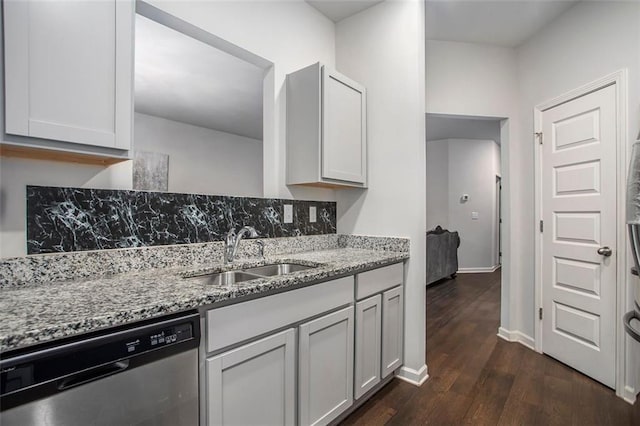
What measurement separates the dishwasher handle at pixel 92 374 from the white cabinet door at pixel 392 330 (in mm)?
1455

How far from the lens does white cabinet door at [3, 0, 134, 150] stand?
38.2 inches

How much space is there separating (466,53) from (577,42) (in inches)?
34.2

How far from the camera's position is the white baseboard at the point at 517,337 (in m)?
2.72

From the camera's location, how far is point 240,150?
6.22m

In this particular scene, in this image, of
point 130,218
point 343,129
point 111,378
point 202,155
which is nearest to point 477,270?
point 343,129

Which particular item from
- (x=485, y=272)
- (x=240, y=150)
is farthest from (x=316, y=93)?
(x=485, y=272)

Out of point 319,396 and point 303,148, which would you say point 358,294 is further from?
point 303,148

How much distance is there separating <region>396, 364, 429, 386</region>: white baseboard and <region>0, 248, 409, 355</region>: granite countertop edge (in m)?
0.91

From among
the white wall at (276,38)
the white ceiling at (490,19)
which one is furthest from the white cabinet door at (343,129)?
the white ceiling at (490,19)

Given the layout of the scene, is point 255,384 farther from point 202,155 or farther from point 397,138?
point 202,155

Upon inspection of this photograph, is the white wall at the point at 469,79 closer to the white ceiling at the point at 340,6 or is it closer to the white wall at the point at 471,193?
the white ceiling at the point at 340,6

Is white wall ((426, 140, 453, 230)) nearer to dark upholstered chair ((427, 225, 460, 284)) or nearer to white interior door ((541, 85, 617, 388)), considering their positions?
dark upholstered chair ((427, 225, 460, 284))

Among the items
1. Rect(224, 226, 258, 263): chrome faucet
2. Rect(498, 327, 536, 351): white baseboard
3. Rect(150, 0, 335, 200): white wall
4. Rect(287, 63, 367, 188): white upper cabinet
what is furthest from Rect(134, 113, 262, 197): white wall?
Rect(498, 327, 536, 351): white baseboard

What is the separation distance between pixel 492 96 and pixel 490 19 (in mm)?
660
